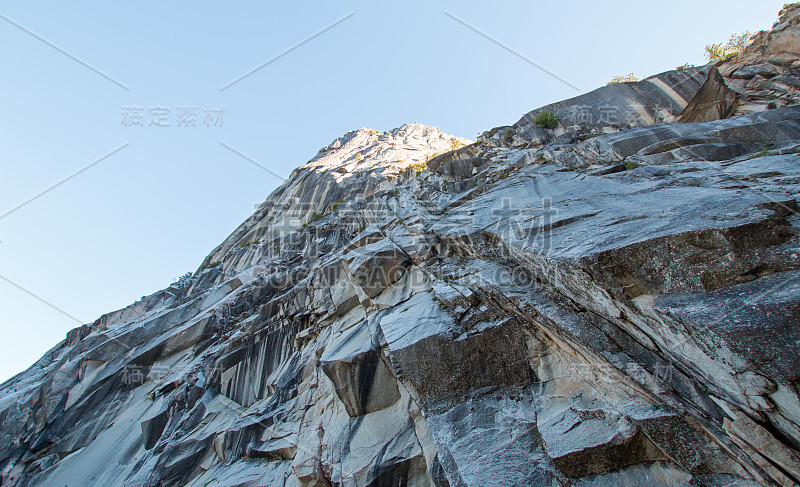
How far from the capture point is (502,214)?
11.7 metres

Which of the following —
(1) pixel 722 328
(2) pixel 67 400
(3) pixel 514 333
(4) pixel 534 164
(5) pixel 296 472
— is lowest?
(5) pixel 296 472

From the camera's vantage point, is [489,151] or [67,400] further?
[489,151]

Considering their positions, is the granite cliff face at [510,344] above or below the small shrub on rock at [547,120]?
below

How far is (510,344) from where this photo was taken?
8930 millimetres

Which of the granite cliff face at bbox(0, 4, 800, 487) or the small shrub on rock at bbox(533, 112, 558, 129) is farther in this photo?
the small shrub on rock at bbox(533, 112, 558, 129)

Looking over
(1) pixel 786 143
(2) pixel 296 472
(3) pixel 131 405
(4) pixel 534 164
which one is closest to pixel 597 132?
(4) pixel 534 164

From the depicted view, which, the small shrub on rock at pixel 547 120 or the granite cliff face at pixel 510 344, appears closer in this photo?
the granite cliff face at pixel 510 344

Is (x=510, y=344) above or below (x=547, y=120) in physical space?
below

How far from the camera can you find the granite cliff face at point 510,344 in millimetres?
5582

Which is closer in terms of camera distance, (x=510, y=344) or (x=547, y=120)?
(x=510, y=344)

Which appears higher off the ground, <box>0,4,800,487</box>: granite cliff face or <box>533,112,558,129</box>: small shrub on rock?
<box>533,112,558,129</box>: small shrub on rock

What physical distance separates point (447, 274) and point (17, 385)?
102 feet

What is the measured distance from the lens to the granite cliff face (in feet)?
18.3

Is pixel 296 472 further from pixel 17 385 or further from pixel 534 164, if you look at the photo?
pixel 17 385
